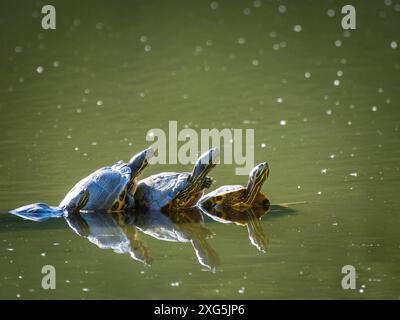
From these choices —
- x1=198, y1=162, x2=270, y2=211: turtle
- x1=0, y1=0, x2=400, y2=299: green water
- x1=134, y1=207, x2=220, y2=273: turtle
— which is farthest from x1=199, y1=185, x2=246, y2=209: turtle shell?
x1=0, y1=0, x2=400, y2=299: green water

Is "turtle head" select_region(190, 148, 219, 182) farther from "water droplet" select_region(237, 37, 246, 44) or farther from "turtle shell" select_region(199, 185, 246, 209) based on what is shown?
"water droplet" select_region(237, 37, 246, 44)

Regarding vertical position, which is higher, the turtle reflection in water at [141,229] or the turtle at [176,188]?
the turtle at [176,188]

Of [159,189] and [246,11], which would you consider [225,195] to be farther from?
[246,11]

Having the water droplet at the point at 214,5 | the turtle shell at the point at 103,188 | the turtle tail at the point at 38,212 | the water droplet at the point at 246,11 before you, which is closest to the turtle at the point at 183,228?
the turtle shell at the point at 103,188

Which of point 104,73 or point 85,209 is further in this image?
point 104,73

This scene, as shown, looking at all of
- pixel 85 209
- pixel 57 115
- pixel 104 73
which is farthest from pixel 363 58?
pixel 85 209

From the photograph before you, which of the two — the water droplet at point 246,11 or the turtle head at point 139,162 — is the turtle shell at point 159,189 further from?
the water droplet at point 246,11

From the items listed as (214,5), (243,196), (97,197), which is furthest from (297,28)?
(97,197)

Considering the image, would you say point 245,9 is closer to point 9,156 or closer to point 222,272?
point 9,156
